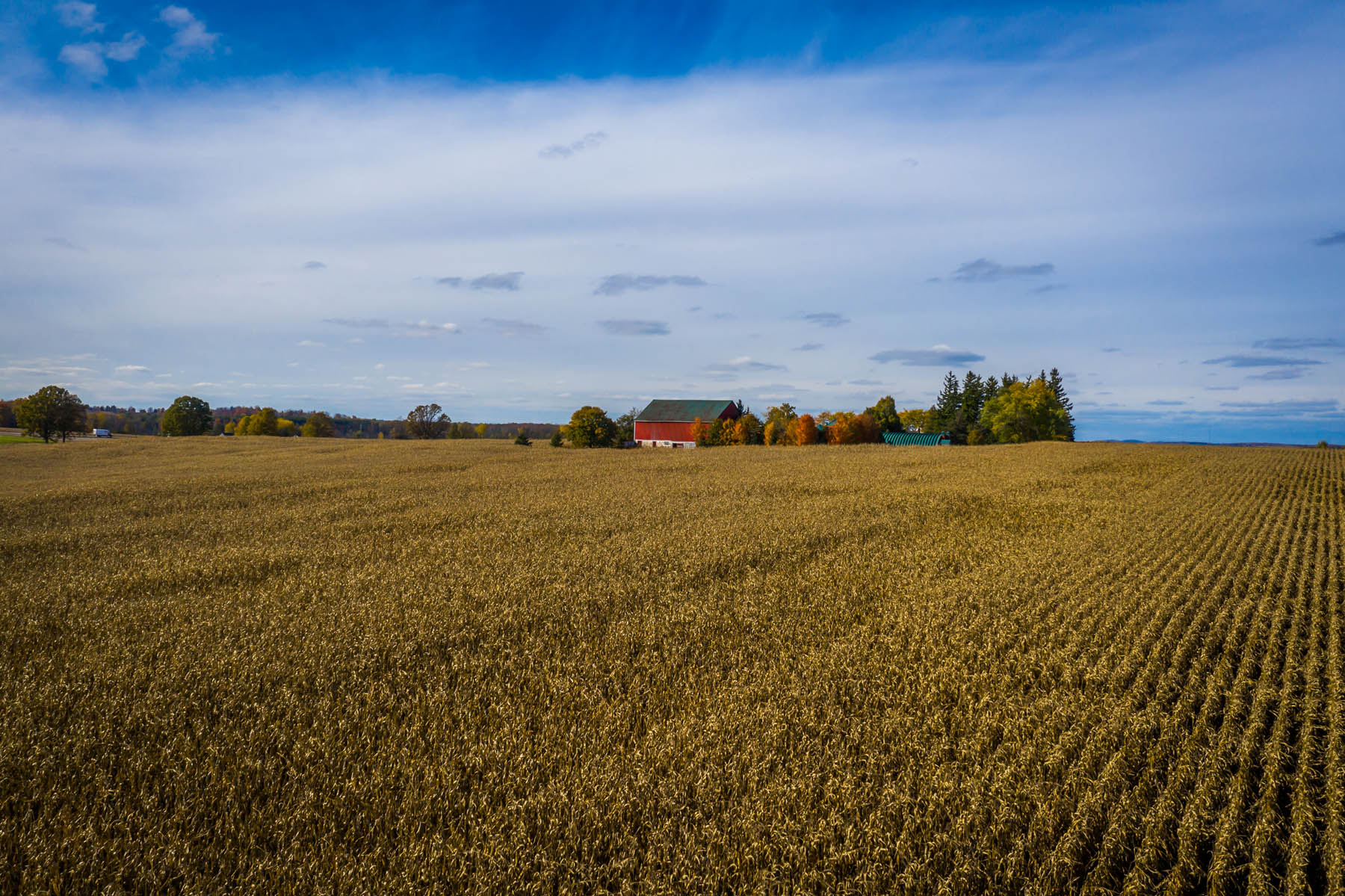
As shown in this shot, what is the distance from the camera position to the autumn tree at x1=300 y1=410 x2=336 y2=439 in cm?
9456

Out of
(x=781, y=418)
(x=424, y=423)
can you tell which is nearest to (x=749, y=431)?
(x=781, y=418)

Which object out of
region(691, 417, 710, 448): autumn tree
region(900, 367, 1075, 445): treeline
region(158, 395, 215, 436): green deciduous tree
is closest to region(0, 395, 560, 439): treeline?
region(158, 395, 215, 436): green deciduous tree

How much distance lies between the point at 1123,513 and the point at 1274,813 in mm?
20140

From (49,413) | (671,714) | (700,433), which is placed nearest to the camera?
(671,714)

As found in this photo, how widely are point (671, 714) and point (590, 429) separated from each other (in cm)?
6423

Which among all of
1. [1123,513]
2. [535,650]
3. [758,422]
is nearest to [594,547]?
[535,650]

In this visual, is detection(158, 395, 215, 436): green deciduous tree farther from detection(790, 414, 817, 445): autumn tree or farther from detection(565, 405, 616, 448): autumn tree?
detection(790, 414, 817, 445): autumn tree

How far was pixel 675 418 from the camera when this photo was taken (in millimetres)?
89688

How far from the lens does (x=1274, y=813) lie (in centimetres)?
562

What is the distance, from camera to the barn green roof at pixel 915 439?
8769 centimetres

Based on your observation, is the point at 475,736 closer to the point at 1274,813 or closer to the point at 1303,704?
the point at 1274,813

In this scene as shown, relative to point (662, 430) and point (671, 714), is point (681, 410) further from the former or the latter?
point (671, 714)

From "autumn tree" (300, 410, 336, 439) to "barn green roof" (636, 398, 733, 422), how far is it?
50898 mm

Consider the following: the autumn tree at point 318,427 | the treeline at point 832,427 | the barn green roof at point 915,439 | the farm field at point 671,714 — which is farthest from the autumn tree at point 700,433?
the farm field at point 671,714
